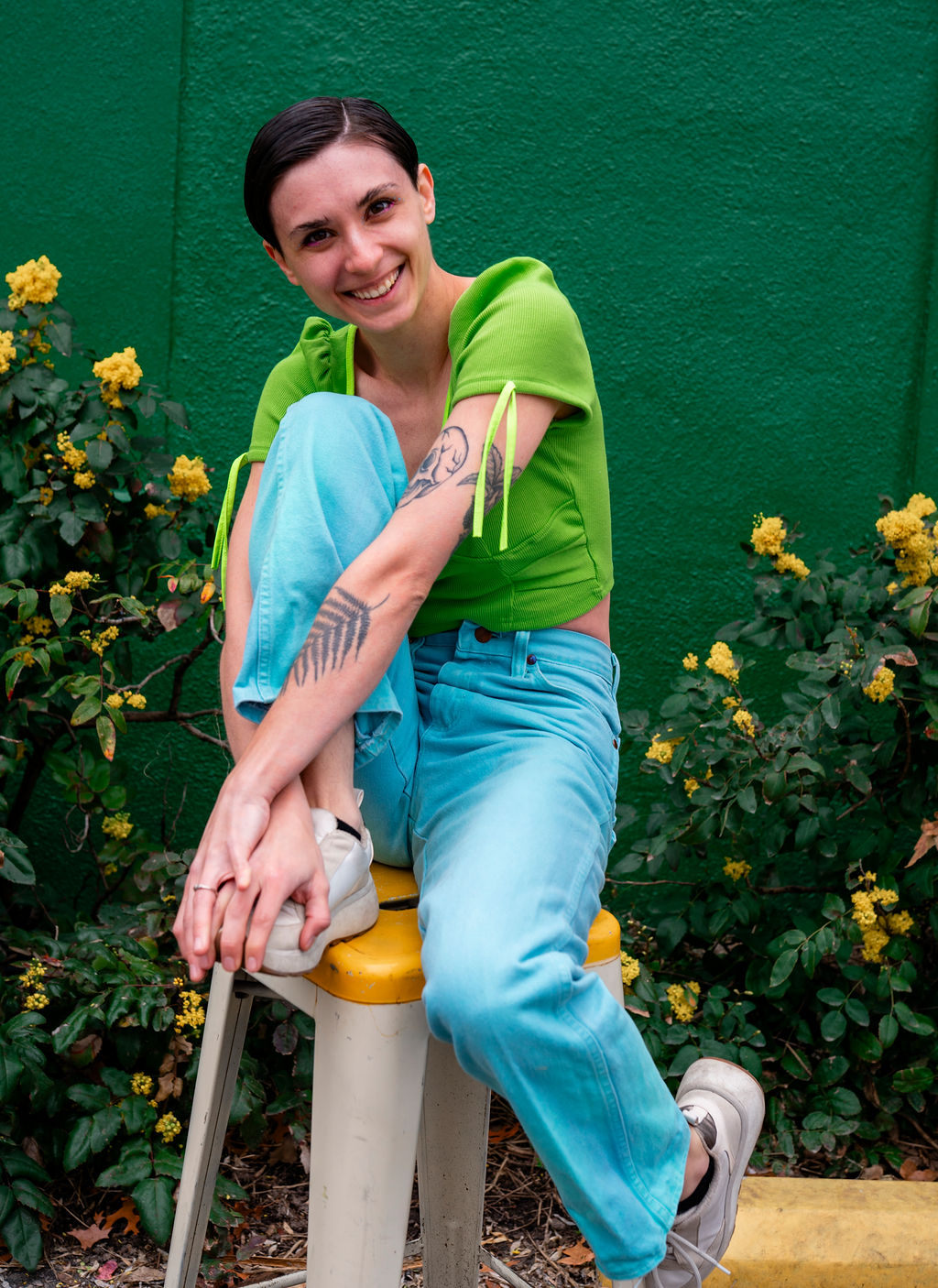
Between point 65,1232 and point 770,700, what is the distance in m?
1.72

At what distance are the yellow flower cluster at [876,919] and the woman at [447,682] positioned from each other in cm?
53

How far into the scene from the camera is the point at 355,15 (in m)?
2.49

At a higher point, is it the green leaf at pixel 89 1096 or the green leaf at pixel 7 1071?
the green leaf at pixel 7 1071

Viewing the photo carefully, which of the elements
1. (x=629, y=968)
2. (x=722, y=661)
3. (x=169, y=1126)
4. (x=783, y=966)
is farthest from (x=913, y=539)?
(x=169, y=1126)

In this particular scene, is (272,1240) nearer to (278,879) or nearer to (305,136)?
(278,879)

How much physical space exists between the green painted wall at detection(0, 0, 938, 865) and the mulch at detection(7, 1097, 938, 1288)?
803 millimetres

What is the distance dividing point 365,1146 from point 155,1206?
78 centimetres

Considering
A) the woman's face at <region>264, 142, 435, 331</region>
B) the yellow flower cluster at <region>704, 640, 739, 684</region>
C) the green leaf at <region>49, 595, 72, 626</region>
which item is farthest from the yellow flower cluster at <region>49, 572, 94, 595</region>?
the yellow flower cluster at <region>704, 640, 739, 684</region>

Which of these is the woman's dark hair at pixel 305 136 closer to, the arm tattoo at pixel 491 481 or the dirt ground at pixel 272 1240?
the arm tattoo at pixel 491 481

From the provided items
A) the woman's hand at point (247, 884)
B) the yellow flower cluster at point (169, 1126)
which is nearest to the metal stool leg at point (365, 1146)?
the woman's hand at point (247, 884)

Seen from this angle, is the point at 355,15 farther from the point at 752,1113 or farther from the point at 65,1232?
the point at 65,1232

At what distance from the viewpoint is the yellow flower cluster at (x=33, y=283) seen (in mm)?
2150

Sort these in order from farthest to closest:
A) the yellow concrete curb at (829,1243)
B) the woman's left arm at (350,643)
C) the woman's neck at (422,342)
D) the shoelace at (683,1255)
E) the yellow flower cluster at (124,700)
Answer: the yellow flower cluster at (124,700) < the yellow concrete curb at (829,1243) < the woman's neck at (422,342) < the shoelace at (683,1255) < the woman's left arm at (350,643)

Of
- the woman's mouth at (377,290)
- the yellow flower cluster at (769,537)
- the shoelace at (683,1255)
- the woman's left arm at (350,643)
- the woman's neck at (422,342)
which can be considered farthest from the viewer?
the yellow flower cluster at (769,537)
